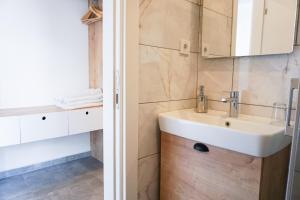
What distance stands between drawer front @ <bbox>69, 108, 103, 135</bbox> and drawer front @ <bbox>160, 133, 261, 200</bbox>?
3.99 ft

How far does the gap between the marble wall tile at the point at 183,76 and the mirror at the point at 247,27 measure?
0.12 m

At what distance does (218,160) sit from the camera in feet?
2.98

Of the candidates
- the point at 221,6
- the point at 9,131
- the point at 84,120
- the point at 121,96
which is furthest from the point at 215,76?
the point at 9,131

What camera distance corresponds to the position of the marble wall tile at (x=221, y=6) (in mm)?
1199

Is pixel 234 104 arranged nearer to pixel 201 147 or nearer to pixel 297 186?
pixel 201 147

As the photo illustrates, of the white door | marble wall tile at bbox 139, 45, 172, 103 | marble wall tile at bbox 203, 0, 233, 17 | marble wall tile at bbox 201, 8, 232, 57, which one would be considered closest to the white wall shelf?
marble wall tile at bbox 139, 45, 172, 103

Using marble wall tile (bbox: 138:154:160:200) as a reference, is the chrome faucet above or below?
above

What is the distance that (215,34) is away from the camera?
4.17 feet

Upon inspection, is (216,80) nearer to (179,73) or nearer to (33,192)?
(179,73)

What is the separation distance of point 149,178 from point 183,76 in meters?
A: 0.63

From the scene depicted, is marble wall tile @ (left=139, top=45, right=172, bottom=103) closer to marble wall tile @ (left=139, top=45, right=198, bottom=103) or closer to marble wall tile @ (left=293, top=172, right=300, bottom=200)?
marble wall tile @ (left=139, top=45, right=198, bottom=103)

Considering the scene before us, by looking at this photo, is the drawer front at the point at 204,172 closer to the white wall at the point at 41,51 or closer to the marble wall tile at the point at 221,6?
the marble wall tile at the point at 221,6

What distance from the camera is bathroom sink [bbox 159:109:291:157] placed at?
772 millimetres

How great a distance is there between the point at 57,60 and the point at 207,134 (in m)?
2.00
